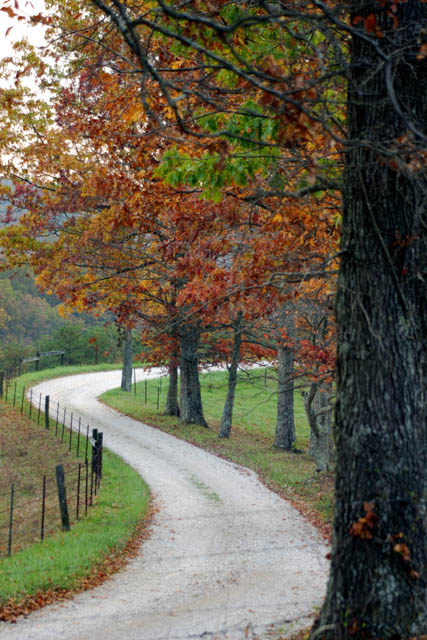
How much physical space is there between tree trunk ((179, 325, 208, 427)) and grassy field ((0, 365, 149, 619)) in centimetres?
614

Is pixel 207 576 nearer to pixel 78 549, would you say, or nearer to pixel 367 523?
pixel 78 549

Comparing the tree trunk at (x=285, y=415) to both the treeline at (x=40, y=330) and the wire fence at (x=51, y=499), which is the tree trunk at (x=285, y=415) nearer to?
the wire fence at (x=51, y=499)

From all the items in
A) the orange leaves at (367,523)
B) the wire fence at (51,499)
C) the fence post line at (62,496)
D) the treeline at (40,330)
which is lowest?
the wire fence at (51,499)

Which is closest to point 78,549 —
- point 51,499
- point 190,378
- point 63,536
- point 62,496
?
point 63,536

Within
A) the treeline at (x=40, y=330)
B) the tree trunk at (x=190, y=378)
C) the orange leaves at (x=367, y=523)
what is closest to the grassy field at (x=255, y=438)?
the tree trunk at (x=190, y=378)

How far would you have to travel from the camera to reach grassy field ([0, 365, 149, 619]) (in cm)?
888

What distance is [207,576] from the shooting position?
9.62m

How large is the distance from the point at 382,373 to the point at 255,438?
74.0 feet

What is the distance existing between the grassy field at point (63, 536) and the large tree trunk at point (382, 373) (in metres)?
5.12

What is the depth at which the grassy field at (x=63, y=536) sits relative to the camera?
888 centimetres

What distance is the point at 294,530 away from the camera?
12.4 m

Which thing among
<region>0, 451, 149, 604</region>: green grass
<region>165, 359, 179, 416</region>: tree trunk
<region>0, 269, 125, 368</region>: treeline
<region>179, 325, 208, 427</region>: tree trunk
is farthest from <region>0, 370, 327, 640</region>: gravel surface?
<region>0, 269, 125, 368</region>: treeline

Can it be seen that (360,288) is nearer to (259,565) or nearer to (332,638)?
(332,638)

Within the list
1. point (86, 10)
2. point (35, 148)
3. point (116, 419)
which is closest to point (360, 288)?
point (86, 10)
